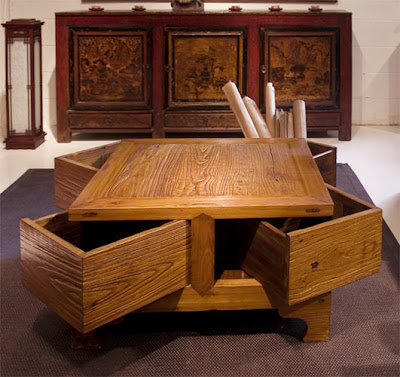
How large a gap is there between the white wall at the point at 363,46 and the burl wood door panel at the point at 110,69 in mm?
754

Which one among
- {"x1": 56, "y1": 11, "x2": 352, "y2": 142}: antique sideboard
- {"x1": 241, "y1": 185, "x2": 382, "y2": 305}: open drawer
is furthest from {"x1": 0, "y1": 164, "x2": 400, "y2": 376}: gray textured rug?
{"x1": 56, "y1": 11, "x2": 352, "y2": 142}: antique sideboard

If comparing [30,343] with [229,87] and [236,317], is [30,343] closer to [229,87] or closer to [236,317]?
[236,317]

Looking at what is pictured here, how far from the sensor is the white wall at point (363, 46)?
19.4ft

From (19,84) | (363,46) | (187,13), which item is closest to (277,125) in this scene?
(187,13)

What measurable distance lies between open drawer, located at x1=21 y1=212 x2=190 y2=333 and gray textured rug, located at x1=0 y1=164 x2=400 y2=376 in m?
0.20

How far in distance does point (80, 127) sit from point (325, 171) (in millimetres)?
2766

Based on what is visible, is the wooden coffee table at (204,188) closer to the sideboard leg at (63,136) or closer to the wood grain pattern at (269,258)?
the wood grain pattern at (269,258)

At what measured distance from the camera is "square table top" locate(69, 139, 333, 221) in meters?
1.95

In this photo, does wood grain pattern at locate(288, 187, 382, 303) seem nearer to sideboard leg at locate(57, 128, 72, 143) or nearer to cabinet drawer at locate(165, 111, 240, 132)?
cabinet drawer at locate(165, 111, 240, 132)

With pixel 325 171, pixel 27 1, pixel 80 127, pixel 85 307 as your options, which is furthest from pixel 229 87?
pixel 27 1

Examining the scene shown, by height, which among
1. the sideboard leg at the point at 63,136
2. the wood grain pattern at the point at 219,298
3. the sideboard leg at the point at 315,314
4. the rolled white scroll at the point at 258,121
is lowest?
the sideboard leg at the point at 315,314

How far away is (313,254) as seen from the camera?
6.27 ft

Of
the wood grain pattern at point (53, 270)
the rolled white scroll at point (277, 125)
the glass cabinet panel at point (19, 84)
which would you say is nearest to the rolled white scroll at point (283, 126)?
the rolled white scroll at point (277, 125)

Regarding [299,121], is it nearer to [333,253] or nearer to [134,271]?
[333,253]
